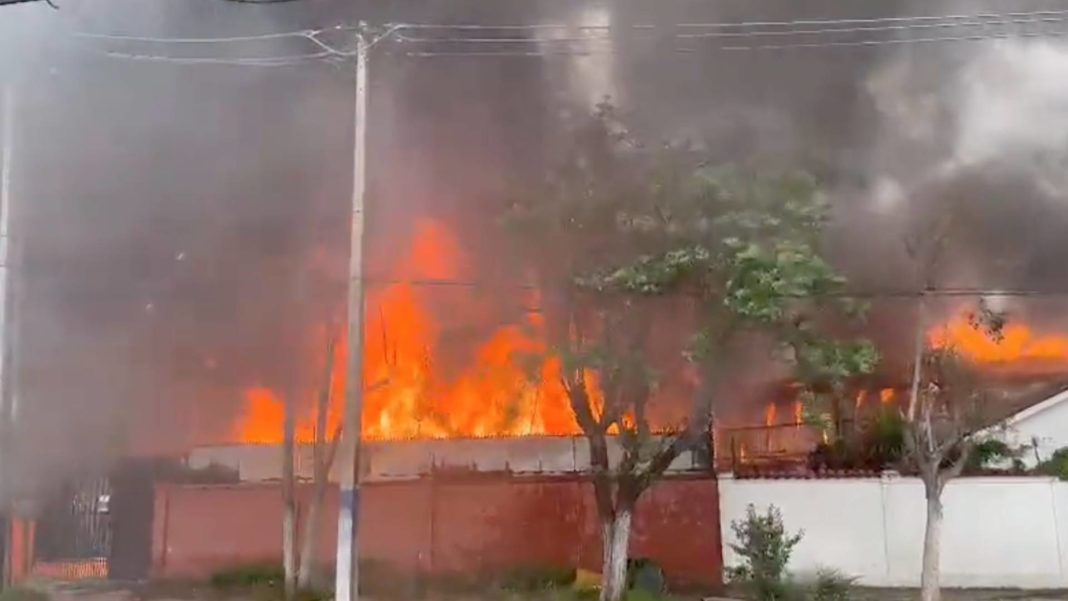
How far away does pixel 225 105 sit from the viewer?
48.2 feet

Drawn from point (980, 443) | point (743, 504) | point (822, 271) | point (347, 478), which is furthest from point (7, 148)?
point (980, 443)

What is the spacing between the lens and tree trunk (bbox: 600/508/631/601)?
1245 centimetres

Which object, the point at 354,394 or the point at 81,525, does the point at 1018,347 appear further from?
the point at 81,525

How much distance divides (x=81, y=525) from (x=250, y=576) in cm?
352

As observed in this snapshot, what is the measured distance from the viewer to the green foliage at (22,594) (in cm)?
1123

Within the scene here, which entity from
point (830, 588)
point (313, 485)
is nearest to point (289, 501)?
point (313, 485)

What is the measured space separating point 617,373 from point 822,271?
2.56 metres

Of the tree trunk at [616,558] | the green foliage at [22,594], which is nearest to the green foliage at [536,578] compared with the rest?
the tree trunk at [616,558]

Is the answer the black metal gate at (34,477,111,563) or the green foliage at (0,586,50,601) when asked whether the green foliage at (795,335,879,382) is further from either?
the black metal gate at (34,477,111,563)

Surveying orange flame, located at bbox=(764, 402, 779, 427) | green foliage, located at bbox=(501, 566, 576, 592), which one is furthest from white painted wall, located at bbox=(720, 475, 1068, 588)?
green foliage, located at bbox=(501, 566, 576, 592)

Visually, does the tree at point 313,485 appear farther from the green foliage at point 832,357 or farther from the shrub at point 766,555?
the green foliage at point 832,357

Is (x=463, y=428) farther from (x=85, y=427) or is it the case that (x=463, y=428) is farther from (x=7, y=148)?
(x=7, y=148)

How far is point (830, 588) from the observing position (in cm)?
1261

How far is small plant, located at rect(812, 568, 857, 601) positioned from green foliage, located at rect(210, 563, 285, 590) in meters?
7.42
